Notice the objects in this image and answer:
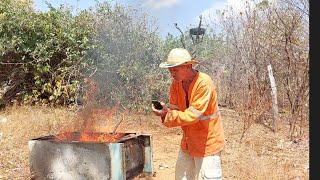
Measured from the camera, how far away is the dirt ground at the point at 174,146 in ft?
22.3

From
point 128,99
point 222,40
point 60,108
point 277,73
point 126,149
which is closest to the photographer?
point 126,149

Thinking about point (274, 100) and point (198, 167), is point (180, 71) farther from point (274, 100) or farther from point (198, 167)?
point (274, 100)

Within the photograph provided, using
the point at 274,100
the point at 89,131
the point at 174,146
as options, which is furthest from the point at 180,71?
the point at 274,100

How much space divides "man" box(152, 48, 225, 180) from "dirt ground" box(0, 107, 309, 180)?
166 centimetres

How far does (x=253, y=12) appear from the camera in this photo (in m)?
10.8

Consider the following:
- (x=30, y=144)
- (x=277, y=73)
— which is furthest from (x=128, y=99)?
(x=30, y=144)

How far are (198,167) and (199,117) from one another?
62cm

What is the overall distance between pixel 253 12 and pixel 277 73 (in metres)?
1.81

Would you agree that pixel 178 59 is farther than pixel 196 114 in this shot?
Yes

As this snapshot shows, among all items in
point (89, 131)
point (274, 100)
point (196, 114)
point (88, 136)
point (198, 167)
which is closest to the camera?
point (196, 114)

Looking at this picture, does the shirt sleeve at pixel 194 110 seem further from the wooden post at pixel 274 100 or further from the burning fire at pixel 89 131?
the wooden post at pixel 274 100

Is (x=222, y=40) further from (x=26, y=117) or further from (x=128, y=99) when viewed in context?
(x=26, y=117)

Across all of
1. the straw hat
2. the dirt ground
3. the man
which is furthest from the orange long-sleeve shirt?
the dirt ground

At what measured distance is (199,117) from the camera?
156 inches
